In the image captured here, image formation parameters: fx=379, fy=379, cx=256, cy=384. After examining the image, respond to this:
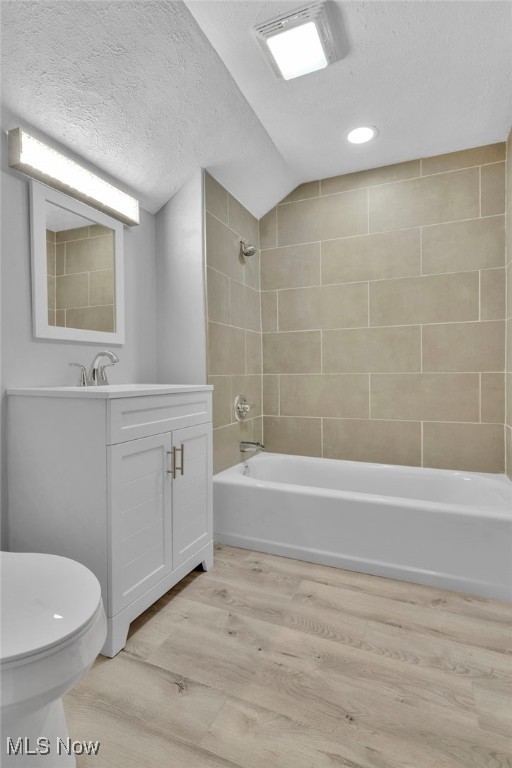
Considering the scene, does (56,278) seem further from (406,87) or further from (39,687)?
(406,87)

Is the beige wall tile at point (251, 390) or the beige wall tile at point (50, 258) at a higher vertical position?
the beige wall tile at point (50, 258)

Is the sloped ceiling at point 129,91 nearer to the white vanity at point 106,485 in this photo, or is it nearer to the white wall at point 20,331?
the white wall at point 20,331

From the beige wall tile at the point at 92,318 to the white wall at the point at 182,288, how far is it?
0.38m

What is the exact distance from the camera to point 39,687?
72cm

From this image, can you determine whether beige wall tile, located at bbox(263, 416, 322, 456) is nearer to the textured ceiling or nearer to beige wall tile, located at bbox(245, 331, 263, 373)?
beige wall tile, located at bbox(245, 331, 263, 373)

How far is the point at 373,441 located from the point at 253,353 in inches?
40.6

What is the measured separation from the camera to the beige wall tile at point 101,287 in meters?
1.82

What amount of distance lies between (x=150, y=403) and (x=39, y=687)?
0.88m

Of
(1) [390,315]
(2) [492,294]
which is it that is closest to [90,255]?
(1) [390,315]

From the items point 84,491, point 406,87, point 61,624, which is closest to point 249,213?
point 406,87

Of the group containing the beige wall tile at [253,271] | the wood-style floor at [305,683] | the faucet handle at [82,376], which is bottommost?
the wood-style floor at [305,683]

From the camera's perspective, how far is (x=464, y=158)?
91.1 inches

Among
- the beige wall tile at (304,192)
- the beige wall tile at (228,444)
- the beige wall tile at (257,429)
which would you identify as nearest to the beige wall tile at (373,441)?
the beige wall tile at (257,429)

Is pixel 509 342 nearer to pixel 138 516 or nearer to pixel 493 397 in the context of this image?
pixel 493 397
